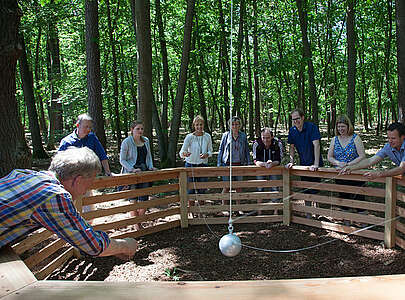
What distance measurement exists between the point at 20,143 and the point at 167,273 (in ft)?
9.25

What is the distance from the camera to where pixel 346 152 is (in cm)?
612

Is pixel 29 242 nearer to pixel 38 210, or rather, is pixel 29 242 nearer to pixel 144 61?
pixel 38 210

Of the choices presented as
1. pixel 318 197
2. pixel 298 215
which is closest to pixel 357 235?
pixel 318 197

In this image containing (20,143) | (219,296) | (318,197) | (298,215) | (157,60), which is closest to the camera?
(219,296)

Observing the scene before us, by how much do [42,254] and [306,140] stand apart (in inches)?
189

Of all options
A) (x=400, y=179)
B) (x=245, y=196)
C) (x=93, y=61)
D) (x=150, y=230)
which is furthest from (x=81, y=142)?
(x=93, y=61)

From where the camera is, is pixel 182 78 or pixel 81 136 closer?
pixel 81 136

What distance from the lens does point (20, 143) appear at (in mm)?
5145

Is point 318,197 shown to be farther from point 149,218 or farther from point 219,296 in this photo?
point 219,296

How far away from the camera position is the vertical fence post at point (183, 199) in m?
6.83

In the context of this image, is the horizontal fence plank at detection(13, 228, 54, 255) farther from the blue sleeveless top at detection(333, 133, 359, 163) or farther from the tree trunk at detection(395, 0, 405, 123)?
the tree trunk at detection(395, 0, 405, 123)

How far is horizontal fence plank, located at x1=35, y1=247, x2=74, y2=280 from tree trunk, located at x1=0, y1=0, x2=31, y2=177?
4.54 feet

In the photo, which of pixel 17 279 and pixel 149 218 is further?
pixel 149 218

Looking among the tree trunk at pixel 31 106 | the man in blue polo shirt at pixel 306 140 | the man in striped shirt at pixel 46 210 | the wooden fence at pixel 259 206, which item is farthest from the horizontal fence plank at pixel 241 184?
the tree trunk at pixel 31 106
